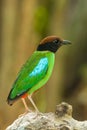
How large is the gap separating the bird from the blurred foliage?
603 centimetres

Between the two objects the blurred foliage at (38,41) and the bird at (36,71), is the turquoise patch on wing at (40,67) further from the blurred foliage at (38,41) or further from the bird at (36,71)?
the blurred foliage at (38,41)

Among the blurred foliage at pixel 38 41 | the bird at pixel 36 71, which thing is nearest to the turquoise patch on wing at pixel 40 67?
the bird at pixel 36 71

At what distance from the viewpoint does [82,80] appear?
1424 centimetres

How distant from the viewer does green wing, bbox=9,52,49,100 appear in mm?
4836

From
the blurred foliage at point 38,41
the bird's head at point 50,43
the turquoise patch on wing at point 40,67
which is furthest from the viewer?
the blurred foliage at point 38,41

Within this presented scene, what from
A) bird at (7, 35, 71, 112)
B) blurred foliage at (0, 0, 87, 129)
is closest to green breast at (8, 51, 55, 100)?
bird at (7, 35, 71, 112)

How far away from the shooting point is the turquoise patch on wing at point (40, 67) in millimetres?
4949

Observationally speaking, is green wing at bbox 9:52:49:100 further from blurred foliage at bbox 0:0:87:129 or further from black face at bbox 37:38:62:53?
blurred foliage at bbox 0:0:87:129

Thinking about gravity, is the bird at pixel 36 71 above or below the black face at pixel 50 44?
below

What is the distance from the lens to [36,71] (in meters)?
4.99

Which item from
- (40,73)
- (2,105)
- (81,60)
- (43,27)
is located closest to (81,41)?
(81,60)

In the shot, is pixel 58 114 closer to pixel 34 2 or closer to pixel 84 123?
pixel 84 123

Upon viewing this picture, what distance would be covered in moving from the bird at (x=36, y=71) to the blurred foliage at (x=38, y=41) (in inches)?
238

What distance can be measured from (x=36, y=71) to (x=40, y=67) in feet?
0.13
